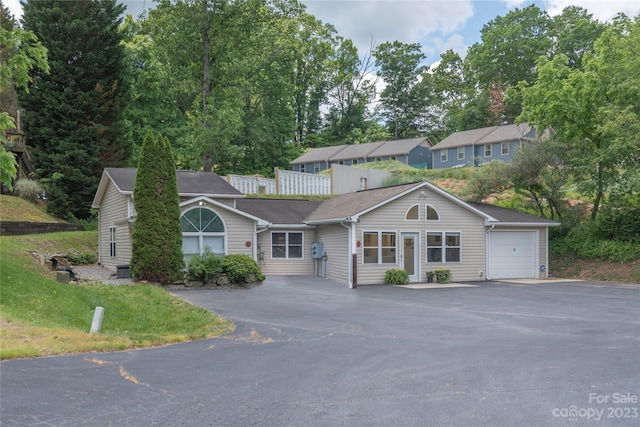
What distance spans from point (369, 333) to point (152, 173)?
10.6 m

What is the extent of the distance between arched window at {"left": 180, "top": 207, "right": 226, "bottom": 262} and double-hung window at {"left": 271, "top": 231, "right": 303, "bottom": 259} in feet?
10.2

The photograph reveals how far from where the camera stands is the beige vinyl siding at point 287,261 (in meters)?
22.6

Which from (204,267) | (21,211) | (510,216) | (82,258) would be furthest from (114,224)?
(510,216)

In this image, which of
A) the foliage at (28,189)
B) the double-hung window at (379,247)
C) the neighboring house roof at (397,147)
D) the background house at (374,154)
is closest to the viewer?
the double-hung window at (379,247)

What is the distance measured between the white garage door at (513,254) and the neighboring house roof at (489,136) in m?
22.4

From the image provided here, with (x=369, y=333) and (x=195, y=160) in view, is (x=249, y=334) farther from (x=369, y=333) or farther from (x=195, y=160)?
(x=195, y=160)

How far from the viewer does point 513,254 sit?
76.5 feet

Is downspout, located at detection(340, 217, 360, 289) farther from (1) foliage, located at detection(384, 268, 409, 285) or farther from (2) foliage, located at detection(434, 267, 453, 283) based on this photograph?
(2) foliage, located at detection(434, 267, 453, 283)

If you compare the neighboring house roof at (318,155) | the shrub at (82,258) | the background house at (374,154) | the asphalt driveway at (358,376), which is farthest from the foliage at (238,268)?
the neighboring house roof at (318,155)

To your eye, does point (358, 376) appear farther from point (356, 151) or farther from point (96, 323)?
point (356, 151)

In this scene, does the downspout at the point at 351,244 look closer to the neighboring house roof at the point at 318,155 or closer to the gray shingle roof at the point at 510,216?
the gray shingle roof at the point at 510,216

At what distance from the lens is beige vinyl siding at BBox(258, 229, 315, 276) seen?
22.6 meters

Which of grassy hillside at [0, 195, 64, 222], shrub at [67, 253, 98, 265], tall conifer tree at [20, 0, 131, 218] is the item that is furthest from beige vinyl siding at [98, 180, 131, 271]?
tall conifer tree at [20, 0, 131, 218]

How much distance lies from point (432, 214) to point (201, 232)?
8995 mm
